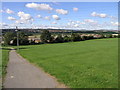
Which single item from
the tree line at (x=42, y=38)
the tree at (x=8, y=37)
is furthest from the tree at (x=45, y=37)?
the tree at (x=8, y=37)

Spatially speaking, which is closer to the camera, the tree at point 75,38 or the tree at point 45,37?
the tree at point 75,38

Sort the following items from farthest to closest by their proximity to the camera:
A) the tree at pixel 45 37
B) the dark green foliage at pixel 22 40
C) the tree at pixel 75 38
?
the tree at pixel 45 37, the tree at pixel 75 38, the dark green foliage at pixel 22 40

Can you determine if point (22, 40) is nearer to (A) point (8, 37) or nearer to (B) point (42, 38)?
(A) point (8, 37)

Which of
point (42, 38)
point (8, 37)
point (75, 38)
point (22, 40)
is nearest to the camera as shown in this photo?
point (22, 40)

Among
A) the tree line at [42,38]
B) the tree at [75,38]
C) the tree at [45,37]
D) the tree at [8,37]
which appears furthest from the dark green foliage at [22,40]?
the tree at [75,38]

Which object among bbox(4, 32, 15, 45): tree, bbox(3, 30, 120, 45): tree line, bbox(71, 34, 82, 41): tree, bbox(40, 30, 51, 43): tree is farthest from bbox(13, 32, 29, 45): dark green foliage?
bbox(71, 34, 82, 41): tree

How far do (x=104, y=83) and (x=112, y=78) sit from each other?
1234 mm

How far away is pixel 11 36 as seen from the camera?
72312 mm

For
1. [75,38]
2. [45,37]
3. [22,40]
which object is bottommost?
[22,40]

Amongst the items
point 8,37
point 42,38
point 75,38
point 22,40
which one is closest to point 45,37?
point 42,38

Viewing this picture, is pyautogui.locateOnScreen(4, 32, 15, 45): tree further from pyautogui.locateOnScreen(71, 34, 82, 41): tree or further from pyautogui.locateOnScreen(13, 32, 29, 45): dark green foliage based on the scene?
pyautogui.locateOnScreen(71, 34, 82, 41): tree

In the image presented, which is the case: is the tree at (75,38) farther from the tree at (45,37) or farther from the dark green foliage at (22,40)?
the dark green foliage at (22,40)

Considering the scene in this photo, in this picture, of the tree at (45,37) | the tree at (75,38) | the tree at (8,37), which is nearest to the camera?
the tree at (8,37)

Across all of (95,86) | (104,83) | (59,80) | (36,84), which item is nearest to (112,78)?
(104,83)
